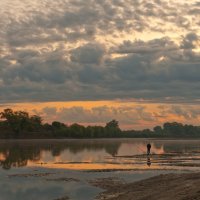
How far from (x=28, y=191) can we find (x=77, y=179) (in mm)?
7265

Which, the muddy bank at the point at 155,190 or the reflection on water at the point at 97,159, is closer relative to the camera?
the muddy bank at the point at 155,190

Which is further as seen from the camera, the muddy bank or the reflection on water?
the reflection on water

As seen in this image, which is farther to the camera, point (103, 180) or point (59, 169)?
point (59, 169)

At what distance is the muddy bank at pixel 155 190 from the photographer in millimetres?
22645

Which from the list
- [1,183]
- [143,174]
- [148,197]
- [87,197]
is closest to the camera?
[148,197]

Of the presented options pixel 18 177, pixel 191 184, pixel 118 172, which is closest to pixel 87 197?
pixel 191 184

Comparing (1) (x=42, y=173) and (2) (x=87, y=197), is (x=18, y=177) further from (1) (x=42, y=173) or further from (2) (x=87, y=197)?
(2) (x=87, y=197)

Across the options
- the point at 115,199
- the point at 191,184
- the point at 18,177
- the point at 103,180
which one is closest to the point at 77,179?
the point at 103,180

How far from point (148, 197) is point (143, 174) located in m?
17.2

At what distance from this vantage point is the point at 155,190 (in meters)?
27.2

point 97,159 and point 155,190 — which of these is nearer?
point 155,190

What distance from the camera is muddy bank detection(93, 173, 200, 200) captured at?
22.6 metres

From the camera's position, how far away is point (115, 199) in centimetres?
2633

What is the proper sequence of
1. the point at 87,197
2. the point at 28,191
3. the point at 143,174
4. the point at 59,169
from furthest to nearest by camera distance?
1. the point at 59,169
2. the point at 143,174
3. the point at 28,191
4. the point at 87,197
